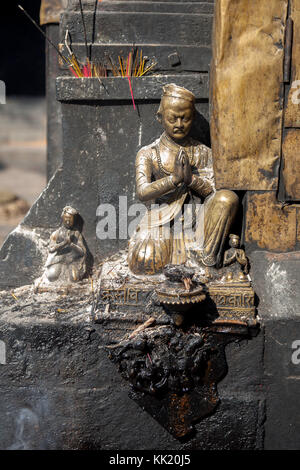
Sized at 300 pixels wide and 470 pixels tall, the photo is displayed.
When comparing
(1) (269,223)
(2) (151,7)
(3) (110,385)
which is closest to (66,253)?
(3) (110,385)

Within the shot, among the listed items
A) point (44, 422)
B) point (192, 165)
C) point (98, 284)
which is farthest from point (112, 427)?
point (192, 165)

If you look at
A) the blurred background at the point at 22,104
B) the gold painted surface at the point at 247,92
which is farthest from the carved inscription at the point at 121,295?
the blurred background at the point at 22,104

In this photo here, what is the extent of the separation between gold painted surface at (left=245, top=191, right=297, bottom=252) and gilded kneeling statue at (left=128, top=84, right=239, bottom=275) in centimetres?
22

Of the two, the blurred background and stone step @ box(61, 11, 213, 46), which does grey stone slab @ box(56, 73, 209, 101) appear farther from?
the blurred background

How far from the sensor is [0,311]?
4492mm

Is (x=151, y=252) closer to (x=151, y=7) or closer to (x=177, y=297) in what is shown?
(x=177, y=297)

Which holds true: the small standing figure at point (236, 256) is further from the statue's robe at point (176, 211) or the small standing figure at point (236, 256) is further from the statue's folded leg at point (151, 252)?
the statue's folded leg at point (151, 252)

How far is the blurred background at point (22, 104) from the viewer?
11.8 metres

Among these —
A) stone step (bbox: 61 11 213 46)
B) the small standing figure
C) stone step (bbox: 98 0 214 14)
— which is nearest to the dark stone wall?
the small standing figure

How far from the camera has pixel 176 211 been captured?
4574 millimetres

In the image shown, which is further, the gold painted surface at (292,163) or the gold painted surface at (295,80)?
the gold painted surface at (292,163)

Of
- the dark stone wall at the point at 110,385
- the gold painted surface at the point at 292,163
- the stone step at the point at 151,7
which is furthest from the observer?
the stone step at the point at 151,7

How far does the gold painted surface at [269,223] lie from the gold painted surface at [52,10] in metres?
3.45

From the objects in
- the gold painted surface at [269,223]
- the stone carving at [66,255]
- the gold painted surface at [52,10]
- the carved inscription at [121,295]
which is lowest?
the carved inscription at [121,295]
